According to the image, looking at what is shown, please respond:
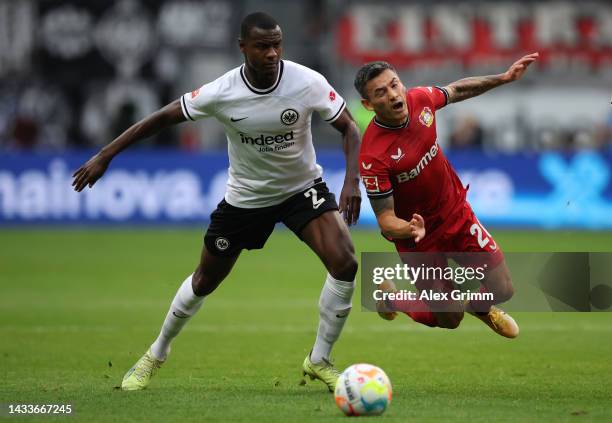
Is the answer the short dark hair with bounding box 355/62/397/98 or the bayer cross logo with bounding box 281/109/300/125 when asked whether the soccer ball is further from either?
the short dark hair with bounding box 355/62/397/98

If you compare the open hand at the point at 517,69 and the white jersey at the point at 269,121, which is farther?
the open hand at the point at 517,69

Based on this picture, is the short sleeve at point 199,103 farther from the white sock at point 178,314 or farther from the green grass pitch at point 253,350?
the green grass pitch at point 253,350

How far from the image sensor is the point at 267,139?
876 cm

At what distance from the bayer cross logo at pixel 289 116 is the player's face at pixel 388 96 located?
56 cm

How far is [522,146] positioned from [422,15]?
4.68 m

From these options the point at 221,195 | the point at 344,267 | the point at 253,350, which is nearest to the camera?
the point at 344,267

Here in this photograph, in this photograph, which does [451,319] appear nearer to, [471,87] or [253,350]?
[471,87]

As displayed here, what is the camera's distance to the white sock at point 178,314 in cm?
917

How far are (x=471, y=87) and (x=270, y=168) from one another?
5.56 feet

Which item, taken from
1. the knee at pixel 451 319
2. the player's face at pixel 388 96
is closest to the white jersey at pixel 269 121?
the player's face at pixel 388 96

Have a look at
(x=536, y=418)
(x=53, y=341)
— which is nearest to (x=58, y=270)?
(x=53, y=341)

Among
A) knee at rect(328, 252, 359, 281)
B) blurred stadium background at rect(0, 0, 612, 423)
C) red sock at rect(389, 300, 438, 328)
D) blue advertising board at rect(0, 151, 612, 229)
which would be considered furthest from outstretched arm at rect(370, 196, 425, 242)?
blue advertising board at rect(0, 151, 612, 229)

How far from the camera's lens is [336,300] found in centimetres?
878

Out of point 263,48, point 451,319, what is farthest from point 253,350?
point 263,48
